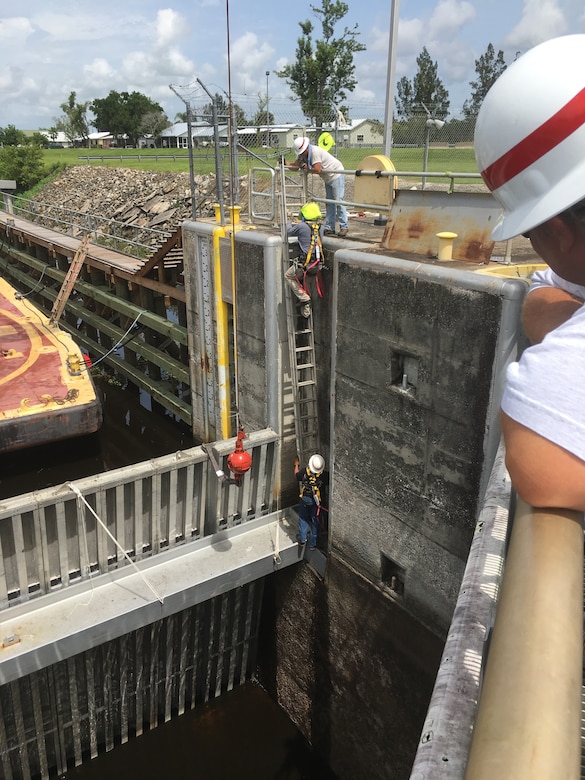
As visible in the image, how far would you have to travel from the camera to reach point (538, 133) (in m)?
1.42

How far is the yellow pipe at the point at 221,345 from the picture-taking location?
30.6 feet

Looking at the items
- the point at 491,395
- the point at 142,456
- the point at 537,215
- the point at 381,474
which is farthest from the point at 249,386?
the point at 537,215

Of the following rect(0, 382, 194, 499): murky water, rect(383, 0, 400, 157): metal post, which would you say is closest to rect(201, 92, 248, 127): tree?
rect(383, 0, 400, 157): metal post

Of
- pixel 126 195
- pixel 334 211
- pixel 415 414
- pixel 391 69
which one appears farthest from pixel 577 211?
pixel 126 195

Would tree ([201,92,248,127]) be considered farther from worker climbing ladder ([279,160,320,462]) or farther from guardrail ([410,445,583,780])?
guardrail ([410,445,583,780])

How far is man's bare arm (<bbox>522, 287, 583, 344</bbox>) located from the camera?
6.26 ft

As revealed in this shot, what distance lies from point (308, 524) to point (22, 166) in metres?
53.5

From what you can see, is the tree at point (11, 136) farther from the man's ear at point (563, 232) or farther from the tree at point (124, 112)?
the man's ear at point (563, 232)

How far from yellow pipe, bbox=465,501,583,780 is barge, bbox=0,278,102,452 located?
11644mm

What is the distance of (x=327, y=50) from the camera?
40438 millimetres

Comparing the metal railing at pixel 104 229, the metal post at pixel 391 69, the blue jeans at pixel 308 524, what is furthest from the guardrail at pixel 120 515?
the metal railing at pixel 104 229

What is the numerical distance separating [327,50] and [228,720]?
138ft

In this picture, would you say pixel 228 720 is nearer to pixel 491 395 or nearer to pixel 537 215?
pixel 491 395

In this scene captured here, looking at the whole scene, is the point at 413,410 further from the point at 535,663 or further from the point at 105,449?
the point at 105,449
